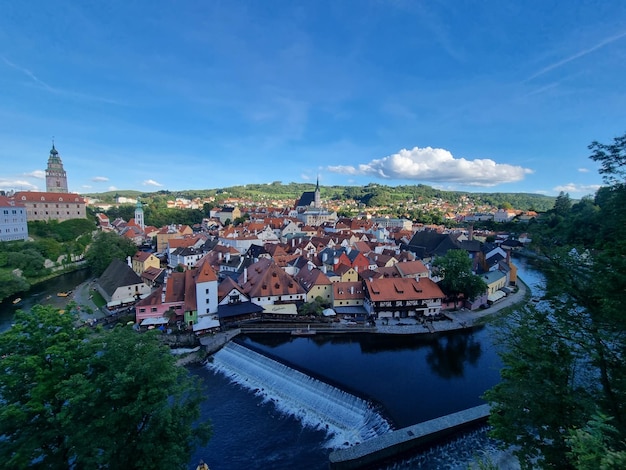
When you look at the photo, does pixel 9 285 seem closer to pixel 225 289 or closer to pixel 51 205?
pixel 225 289

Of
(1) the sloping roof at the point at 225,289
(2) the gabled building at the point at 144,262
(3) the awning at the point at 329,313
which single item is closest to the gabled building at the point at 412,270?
(3) the awning at the point at 329,313

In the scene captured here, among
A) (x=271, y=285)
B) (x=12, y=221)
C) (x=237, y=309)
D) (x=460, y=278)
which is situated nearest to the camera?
(x=237, y=309)

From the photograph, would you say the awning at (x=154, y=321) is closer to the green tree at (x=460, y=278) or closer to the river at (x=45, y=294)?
the river at (x=45, y=294)

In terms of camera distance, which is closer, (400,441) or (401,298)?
(400,441)

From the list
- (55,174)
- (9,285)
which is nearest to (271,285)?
(9,285)

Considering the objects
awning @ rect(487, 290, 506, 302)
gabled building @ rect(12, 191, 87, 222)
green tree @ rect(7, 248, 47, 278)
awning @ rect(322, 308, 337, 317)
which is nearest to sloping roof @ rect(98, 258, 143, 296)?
green tree @ rect(7, 248, 47, 278)

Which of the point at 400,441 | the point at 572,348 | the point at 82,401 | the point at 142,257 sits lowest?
the point at 400,441

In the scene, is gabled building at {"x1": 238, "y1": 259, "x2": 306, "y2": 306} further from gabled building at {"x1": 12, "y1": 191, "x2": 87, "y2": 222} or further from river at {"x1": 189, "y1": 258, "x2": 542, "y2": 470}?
gabled building at {"x1": 12, "y1": 191, "x2": 87, "y2": 222}
